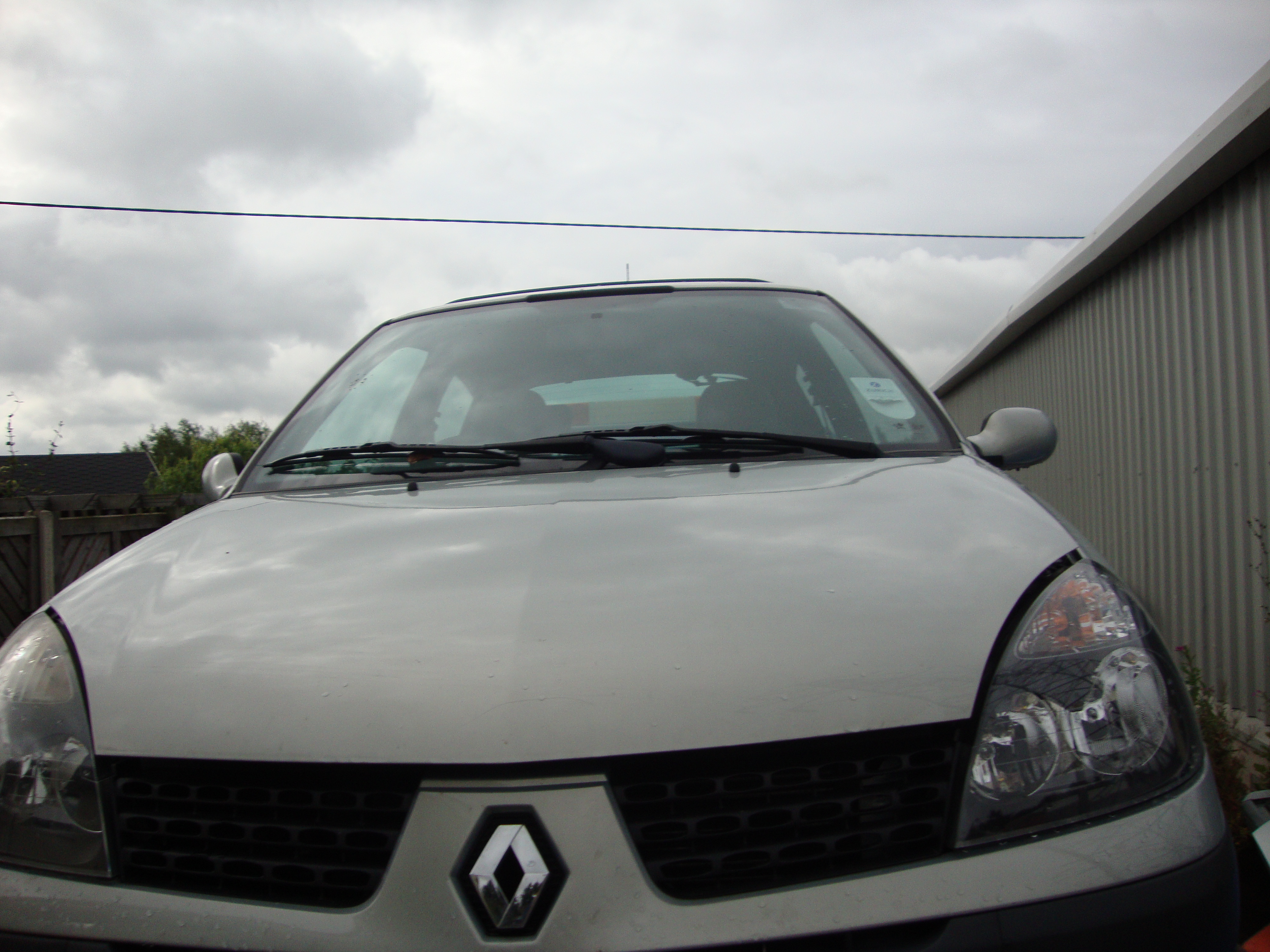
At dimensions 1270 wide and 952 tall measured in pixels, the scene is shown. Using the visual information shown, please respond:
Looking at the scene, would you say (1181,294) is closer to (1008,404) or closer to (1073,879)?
(1073,879)

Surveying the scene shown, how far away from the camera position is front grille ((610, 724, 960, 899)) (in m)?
1.13

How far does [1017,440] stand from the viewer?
7.69 feet

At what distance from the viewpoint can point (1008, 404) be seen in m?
11.1

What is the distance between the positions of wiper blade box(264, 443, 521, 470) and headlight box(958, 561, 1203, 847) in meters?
1.13

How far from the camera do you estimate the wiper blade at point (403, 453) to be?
204 cm

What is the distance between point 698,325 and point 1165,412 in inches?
A: 170

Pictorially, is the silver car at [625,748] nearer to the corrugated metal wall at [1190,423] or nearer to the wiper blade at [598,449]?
the wiper blade at [598,449]

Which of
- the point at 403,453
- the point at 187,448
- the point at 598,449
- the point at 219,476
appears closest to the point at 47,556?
the point at 219,476

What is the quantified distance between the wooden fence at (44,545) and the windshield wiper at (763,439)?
23.0 ft

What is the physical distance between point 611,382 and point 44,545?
27.4 ft

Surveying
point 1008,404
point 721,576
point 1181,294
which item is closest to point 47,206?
point 1008,404

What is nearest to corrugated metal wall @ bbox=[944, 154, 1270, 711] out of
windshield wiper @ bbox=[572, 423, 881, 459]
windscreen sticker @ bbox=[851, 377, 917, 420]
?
windscreen sticker @ bbox=[851, 377, 917, 420]

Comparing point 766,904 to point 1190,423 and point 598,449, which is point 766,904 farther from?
point 1190,423

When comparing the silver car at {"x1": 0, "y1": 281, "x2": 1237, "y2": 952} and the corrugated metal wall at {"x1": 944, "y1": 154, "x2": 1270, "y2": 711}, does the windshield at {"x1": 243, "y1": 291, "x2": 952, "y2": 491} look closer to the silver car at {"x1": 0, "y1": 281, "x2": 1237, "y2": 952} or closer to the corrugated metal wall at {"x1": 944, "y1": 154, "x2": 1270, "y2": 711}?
the silver car at {"x1": 0, "y1": 281, "x2": 1237, "y2": 952}
